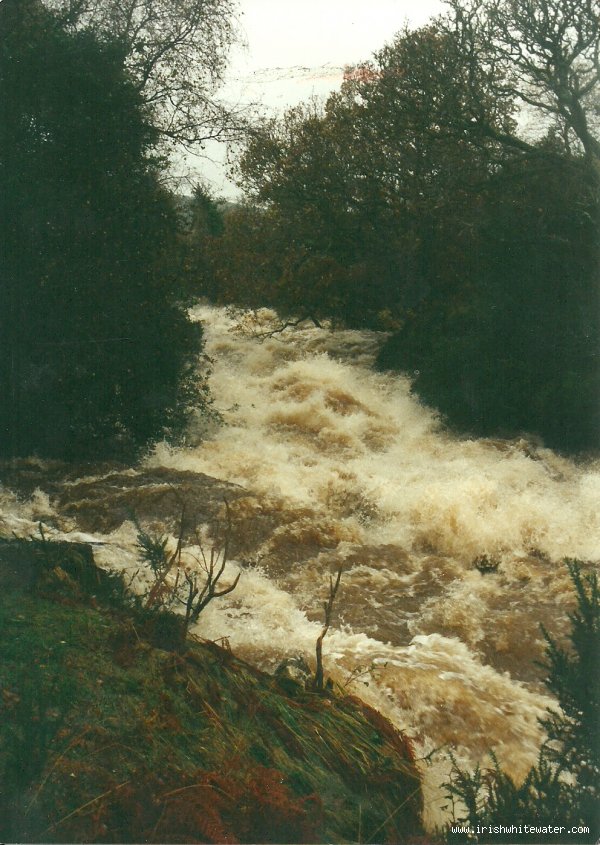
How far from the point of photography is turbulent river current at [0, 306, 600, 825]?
5.36 m

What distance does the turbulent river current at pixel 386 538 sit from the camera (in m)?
5.36

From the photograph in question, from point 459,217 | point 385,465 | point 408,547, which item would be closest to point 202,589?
point 408,547

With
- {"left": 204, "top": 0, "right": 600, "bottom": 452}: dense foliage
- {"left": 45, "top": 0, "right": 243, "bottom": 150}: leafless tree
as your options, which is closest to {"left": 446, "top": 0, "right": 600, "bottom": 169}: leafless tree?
{"left": 204, "top": 0, "right": 600, "bottom": 452}: dense foliage

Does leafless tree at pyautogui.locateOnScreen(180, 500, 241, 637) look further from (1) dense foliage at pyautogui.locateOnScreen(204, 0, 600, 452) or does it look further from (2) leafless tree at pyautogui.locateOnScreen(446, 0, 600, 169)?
(2) leafless tree at pyautogui.locateOnScreen(446, 0, 600, 169)

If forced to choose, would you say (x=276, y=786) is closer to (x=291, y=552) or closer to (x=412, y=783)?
(x=412, y=783)

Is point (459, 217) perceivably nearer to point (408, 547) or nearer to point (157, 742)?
point (408, 547)

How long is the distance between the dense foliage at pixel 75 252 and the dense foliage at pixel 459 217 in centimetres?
384

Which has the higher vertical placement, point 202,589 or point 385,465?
point 202,589

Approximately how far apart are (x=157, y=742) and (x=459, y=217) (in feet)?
39.1

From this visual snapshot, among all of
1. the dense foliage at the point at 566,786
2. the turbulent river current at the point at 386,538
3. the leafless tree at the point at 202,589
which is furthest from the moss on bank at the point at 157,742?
the turbulent river current at the point at 386,538

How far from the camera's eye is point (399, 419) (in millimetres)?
12094

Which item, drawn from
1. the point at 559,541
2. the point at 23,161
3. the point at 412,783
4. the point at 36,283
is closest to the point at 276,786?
the point at 412,783

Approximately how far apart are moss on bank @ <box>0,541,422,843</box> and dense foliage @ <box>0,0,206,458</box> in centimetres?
560

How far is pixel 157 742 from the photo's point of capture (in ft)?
10.7
